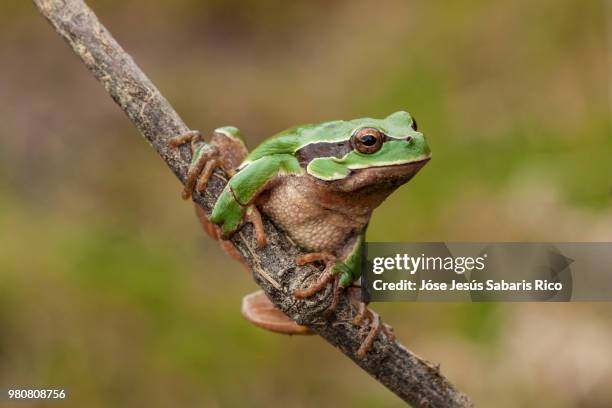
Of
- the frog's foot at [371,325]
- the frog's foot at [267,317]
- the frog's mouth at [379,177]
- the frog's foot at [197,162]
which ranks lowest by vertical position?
the frog's foot at [371,325]

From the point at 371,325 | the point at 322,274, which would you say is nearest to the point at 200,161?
the point at 322,274

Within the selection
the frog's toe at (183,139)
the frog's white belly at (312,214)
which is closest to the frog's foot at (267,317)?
the frog's white belly at (312,214)

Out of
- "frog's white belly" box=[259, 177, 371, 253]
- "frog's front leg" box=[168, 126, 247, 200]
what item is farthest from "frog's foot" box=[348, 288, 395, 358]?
"frog's front leg" box=[168, 126, 247, 200]

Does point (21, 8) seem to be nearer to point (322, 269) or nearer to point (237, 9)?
point (237, 9)

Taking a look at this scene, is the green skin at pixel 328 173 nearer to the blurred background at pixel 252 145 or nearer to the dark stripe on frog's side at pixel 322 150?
the dark stripe on frog's side at pixel 322 150

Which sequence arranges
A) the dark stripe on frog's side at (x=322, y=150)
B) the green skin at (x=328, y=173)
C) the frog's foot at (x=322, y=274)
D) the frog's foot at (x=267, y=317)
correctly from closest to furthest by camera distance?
1. the frog's foot at (x=322, y=274)
2. the green skin at (x=328, y=173)
3. the dark stripe on frog's side at (x=322, y=150)
4. the frog's foot at (x=267, y=317)

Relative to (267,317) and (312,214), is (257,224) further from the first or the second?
(267,317)
